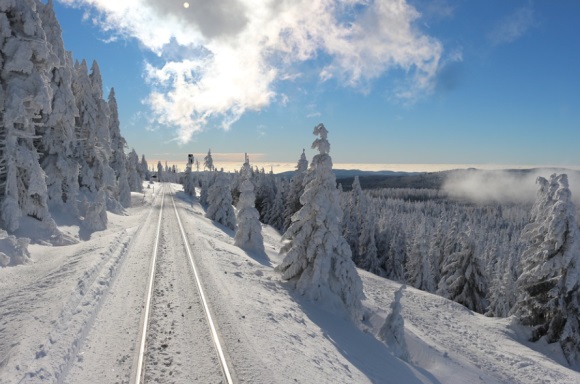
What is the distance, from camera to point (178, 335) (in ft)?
34.7

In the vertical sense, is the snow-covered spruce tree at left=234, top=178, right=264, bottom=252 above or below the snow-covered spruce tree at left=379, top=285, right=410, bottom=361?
above

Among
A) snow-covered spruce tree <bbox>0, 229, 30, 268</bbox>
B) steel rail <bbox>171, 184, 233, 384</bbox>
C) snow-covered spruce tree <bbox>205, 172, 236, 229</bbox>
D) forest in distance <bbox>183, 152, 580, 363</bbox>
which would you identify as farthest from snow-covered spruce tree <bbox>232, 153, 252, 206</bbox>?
snow-covered spruce tree <bbox>0, 229, 30, 268</bbox>

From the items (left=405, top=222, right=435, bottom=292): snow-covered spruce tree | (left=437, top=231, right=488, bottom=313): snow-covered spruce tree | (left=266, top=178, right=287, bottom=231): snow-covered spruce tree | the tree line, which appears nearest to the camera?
the tree line

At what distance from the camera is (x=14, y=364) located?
8055 millimetres

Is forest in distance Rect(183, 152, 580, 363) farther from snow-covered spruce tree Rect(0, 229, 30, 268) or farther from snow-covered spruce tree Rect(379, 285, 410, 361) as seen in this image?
snow-covered spruce tree Rect(0, 229, 30, 268)

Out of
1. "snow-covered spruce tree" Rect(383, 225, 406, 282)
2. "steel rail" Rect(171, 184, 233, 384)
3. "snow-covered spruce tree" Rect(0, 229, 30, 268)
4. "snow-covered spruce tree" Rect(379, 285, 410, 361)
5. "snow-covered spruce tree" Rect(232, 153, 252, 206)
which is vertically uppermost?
"snow-covered spruce tree" Rect(232, 153, 252, 206)

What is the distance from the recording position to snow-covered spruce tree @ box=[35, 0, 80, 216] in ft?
92.0

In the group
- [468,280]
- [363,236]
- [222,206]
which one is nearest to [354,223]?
[363,236]

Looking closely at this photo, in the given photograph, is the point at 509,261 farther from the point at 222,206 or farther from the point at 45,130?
the point at 45,130

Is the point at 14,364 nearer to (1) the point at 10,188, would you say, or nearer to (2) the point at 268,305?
(2) the point at 268,305

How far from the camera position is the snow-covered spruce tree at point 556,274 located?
75.7 feet

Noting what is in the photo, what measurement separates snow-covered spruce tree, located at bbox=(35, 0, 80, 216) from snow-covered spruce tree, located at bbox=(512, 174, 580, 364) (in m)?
33.7

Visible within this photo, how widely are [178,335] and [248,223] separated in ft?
62.0

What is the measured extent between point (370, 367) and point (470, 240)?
1052 inches
